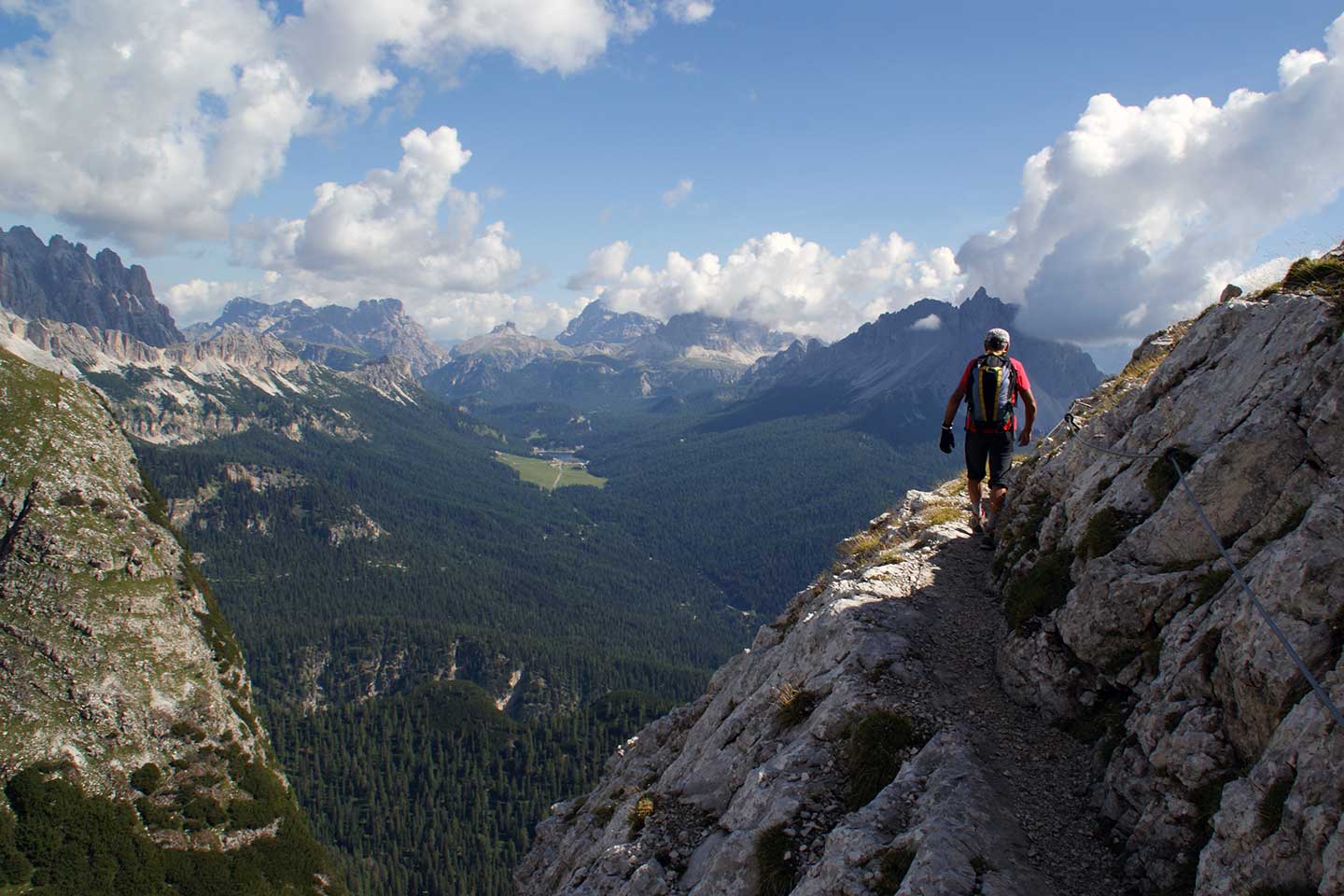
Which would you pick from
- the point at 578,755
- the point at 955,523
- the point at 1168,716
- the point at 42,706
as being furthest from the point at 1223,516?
the point at 578,755

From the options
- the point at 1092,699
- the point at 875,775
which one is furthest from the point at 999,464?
the point at 875,775

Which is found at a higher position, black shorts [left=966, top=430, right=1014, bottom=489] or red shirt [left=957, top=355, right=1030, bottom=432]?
red shirt [left=957, top=355, right=1030, bottom=432]

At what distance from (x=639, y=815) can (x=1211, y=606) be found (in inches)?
468

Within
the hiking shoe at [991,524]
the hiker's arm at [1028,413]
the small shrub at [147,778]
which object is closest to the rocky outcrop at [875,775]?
the hiking shoe at [991,524]

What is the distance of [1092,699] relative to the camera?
39.1 ft

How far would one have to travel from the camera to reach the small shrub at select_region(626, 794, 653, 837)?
15477 millimetres

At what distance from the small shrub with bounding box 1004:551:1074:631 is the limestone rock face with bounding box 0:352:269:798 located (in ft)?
366

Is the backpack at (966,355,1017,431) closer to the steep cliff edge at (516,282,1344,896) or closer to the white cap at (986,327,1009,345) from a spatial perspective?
the white cap at (986,327,1009,345)

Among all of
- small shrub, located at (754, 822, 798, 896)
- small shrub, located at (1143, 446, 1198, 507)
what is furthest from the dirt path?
small shrub, located at (1143, 446, 1198, 507)

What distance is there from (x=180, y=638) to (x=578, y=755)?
89615mm

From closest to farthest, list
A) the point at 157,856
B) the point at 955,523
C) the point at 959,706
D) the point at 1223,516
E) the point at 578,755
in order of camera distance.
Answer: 1. the point at 1223,516
2. the point at 959,706
3. the point at 955,523
4. the point at 157,856
5. the point at 578,755

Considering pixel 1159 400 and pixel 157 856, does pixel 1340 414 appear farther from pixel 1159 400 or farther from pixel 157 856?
pixel 157 856

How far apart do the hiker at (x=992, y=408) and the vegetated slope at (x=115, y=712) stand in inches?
4210

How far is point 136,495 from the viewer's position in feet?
392
